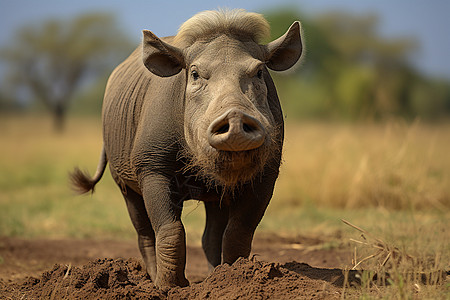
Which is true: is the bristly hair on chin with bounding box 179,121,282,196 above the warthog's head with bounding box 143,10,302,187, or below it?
below

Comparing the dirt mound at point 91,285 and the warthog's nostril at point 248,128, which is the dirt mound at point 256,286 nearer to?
the dirt mound at point 91,285

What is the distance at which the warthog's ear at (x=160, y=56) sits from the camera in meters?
3.95

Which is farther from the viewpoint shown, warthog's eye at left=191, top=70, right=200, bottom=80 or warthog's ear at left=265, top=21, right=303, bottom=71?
warthog's ear at left=265, top=21, right=303, bottom=71

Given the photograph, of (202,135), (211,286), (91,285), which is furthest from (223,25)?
(91,285)

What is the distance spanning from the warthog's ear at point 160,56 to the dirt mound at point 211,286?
1.32 m

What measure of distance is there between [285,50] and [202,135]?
1120 mm

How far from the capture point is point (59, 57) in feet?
127

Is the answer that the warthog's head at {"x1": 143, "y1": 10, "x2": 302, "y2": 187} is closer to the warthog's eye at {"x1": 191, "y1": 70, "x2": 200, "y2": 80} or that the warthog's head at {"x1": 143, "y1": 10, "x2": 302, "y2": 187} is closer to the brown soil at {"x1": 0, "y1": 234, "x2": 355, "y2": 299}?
the warthog's eye at {"x1": 191, "y1": 70, "x2": 200, "y2": 80}

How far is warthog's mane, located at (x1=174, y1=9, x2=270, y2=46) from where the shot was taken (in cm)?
392

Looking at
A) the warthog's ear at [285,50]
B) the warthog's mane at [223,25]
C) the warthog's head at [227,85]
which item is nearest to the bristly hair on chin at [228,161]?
the warthog's head at [227,85]

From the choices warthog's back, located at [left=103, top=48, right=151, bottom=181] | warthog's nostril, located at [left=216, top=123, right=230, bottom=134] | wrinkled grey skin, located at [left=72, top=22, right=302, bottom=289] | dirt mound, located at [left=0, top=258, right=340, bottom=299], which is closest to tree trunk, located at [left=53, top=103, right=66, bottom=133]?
warthog's back, located at [left=103, top=48, right=151, bottom=181]

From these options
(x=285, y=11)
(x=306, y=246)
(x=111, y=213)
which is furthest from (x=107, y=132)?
(x=285, y=11)

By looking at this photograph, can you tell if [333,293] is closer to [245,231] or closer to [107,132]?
[245,231]

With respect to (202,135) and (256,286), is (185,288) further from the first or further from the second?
(202,135)
